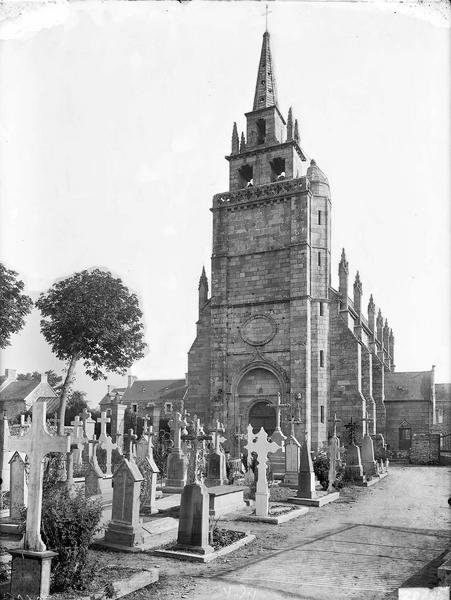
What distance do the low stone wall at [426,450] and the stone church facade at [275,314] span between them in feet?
13.0

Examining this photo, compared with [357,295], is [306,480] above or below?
below

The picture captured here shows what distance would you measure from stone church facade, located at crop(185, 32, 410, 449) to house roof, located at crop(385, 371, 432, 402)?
11.2 m

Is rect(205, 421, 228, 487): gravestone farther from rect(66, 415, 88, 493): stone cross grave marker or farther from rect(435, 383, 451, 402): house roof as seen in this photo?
rect(435, 383, 451, 402): house roof

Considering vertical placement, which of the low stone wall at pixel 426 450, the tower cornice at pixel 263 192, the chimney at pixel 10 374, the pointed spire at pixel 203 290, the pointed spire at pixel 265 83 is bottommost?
the low stone wall at pixel 426 450

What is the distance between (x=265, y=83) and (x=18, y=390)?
113ft

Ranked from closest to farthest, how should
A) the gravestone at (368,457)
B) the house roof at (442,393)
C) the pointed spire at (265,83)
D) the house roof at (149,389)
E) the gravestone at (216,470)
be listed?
1. the gravestone at (216,470)
2. the gravestone at (368,457)
3. the pointed spire at (265,83)
4. the house roof at (442,393)
5. the house roof at (149,389)

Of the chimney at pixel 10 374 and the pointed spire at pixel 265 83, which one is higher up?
the pointed spire at pixel 265 83

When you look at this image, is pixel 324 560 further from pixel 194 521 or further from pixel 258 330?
pixel 258 330

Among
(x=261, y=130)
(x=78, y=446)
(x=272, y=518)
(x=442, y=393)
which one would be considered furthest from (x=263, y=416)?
(x=442, y=393)

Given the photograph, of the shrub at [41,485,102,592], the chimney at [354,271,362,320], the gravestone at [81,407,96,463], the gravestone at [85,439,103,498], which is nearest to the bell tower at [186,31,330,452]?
the gravestone at [81,407,96,463]

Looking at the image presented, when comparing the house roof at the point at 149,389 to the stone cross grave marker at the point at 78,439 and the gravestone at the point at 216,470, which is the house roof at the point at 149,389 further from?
the gravestone at the point at 216,470

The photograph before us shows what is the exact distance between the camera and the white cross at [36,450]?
6285mm

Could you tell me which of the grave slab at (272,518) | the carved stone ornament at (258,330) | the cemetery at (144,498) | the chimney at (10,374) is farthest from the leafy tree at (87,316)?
the chimney at (10,374)

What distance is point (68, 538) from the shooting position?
668 centimetres
